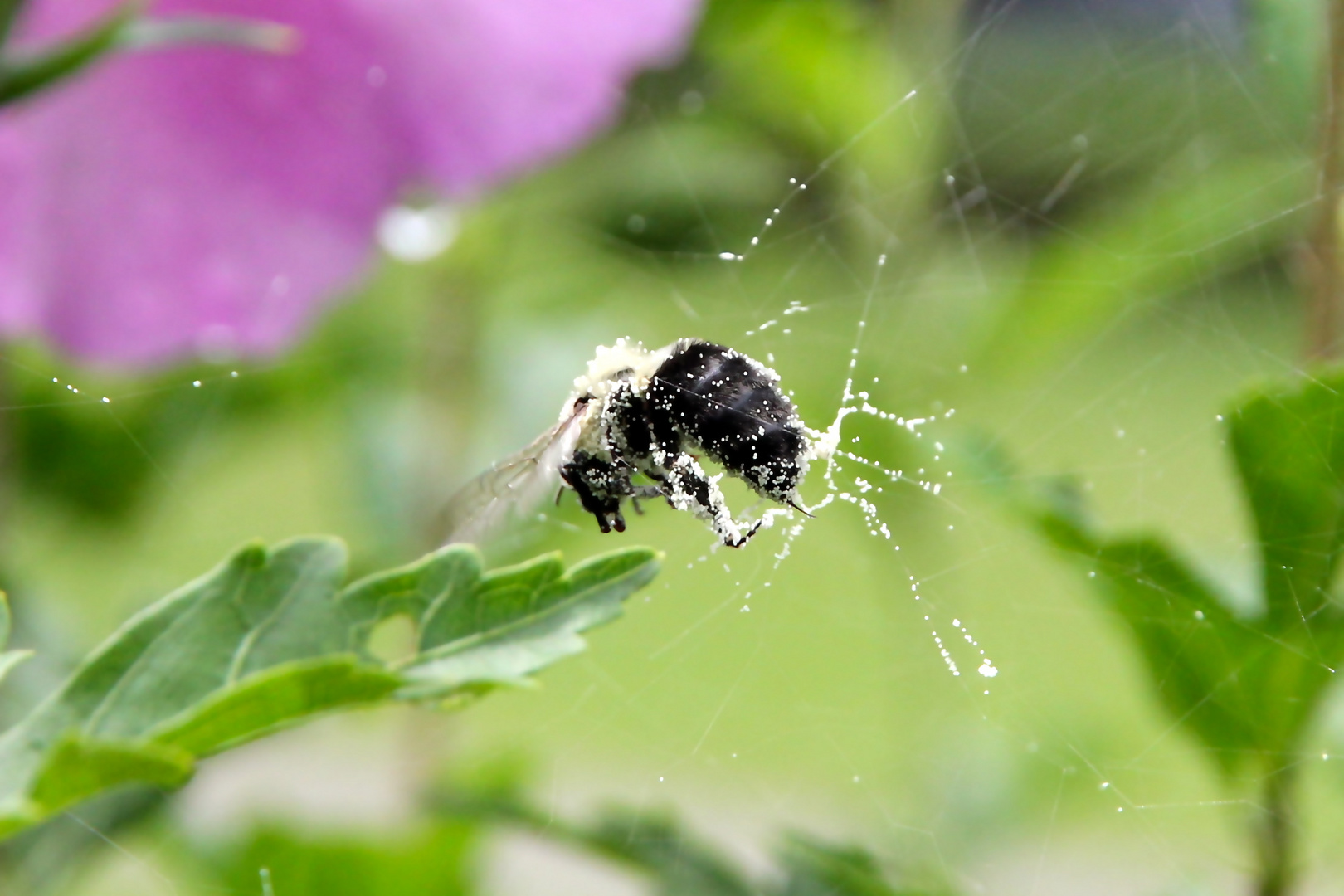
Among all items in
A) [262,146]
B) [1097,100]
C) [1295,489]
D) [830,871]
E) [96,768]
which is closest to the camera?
[96,768]

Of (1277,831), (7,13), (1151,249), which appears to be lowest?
(1277,831)

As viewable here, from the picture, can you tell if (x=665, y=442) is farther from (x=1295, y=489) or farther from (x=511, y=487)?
(x=1295, y=489)

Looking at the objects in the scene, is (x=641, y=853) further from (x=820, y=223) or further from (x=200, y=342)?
(x=820, y=223)

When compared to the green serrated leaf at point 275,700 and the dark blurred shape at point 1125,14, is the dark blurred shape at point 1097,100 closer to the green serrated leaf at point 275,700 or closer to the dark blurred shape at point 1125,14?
the dark blurred shape at point 1125,14

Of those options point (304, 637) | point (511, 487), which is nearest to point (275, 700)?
point (304, 637)

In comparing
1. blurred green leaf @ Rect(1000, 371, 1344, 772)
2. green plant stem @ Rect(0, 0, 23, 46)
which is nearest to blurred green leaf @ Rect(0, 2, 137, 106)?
green plant stem @ Rect(0, 0, 23, 46)

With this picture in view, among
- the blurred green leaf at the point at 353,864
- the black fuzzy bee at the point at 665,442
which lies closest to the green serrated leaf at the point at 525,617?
the black fuzzy bee at the point at 665,442

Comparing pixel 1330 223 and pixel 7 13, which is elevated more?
pixel 7 13

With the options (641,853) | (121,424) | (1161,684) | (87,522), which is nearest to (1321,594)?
(1161,684)
